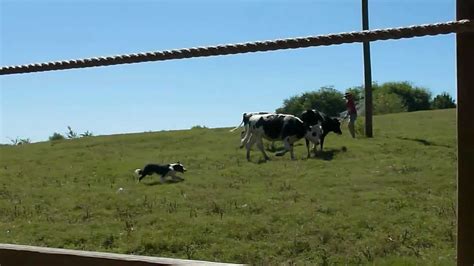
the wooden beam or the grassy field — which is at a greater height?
the wooden beam

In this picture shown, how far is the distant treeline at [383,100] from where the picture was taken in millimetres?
Result: 34125

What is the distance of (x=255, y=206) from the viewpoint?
→ 25.7 feet

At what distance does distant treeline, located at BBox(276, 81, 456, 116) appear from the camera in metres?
34.1

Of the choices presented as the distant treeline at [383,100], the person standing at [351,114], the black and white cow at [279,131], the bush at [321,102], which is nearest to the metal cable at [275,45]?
the black and white cow at [279,131]

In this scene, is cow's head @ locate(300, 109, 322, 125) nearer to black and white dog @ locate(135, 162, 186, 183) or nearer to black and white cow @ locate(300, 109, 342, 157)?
black and white cow @ locate(300, 109, 342, 157)

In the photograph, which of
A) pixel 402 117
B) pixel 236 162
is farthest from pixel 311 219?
pixel 402 117

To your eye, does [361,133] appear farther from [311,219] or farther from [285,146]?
[311,219]

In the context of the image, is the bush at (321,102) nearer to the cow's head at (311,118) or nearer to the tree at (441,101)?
the tree at (441,101)
